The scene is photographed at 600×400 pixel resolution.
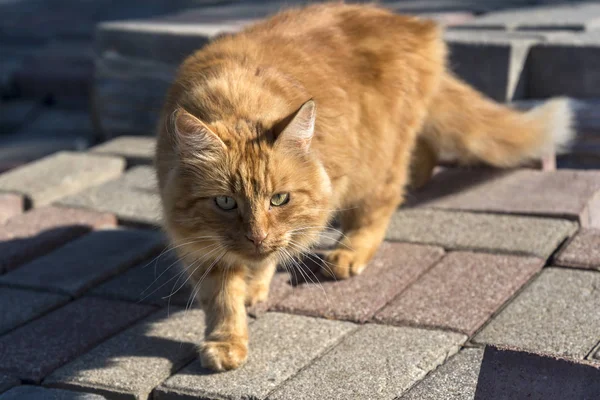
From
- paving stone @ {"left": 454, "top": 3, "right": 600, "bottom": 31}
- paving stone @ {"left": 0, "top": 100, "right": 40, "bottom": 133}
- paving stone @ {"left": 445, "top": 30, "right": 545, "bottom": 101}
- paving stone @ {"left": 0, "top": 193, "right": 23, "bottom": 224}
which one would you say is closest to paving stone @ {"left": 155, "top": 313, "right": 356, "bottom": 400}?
paving stone @ {"left": 0, "top": 193, "right": 23, "bottom": 224}

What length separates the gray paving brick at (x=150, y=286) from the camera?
136 inches

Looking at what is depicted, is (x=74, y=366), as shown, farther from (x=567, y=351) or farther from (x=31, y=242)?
(x=567, y=351)

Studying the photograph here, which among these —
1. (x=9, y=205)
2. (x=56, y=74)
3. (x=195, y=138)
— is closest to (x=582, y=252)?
(x=195, y=138)

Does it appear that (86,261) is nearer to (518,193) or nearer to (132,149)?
(132,149)

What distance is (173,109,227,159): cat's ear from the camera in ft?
8.94

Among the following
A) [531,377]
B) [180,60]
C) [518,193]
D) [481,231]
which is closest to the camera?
[531,377]

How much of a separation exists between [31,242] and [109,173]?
0.96 metres

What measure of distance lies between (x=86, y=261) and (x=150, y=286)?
1.26 feet

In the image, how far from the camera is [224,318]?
9.87 ft

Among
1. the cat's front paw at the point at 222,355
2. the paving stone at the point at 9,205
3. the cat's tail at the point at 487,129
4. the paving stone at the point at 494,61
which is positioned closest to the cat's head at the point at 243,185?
the cat's front paw at the point at 222,355

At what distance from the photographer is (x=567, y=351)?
270cm

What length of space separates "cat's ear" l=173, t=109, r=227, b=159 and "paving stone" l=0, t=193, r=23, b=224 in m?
1.83

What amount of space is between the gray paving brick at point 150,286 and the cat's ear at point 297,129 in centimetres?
79

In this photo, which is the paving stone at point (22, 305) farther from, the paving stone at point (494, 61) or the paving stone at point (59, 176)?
the paving stone at point (494, 61)
